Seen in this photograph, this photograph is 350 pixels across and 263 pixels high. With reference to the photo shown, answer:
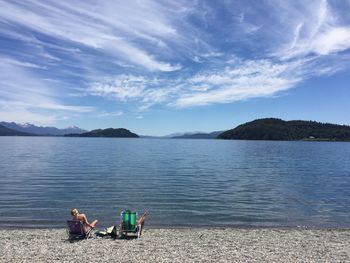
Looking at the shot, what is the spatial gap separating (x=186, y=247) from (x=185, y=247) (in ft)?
0.17

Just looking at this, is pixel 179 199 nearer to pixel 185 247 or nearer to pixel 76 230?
pixel 76 230

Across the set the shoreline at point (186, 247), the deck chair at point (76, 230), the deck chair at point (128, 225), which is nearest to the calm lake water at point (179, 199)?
the shoreline at point (186, 247)

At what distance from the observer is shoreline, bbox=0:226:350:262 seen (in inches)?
622

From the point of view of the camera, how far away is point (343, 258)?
16141 mm

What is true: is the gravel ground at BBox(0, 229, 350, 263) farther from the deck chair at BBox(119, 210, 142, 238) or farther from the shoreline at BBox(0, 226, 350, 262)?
the deck chair at BBox(119, 210, 142, 238)

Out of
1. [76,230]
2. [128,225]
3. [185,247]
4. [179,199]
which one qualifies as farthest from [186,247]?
[179,199]

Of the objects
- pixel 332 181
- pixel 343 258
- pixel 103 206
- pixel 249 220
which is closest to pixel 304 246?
pixel 343 258

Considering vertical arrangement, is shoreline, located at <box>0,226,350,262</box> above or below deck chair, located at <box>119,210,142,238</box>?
below

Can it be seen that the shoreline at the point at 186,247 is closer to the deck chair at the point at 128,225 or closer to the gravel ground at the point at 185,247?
the gravel ground at the point at 185,247

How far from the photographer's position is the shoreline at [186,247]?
51.8 ft

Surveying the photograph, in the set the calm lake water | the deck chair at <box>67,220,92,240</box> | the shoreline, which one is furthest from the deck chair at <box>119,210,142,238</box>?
the calm lake water

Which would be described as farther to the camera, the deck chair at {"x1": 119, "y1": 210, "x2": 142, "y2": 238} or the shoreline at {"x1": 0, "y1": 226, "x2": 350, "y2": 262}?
the deck chair at {"x1": 119, "y1": 210, "x2": 142, "y2": 238}

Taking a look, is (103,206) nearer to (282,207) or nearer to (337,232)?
(282,207)

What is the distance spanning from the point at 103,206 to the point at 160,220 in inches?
273
